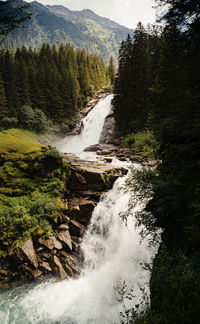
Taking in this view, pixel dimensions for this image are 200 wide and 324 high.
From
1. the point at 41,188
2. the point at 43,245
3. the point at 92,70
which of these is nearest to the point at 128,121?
the point at 41,188

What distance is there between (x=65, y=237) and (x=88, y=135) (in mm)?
25655

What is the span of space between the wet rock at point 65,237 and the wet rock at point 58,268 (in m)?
1.06

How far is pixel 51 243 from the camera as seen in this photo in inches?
383

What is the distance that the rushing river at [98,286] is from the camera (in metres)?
7.05

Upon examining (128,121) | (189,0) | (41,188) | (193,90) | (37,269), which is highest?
(189,0)

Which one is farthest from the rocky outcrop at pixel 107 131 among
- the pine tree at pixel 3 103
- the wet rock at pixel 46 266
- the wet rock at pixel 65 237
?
the wet rock at pixel 46 266

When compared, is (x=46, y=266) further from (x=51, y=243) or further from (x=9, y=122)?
(x=9, y=122)

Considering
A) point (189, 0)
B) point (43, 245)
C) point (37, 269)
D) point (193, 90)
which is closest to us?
point (189, 0)

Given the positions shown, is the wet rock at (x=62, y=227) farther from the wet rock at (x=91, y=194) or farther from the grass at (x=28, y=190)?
the wet rock at (x=91, y=194)

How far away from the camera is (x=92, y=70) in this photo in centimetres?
5822

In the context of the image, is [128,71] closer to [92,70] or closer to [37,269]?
[37,269]

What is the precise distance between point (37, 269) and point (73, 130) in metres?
31.6

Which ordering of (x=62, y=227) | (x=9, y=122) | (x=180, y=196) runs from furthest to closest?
(x=9, y=122)
(x=62, y=227)
(x=180, y=196)

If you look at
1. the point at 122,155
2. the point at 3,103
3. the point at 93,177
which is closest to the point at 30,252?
the point at 93,177
